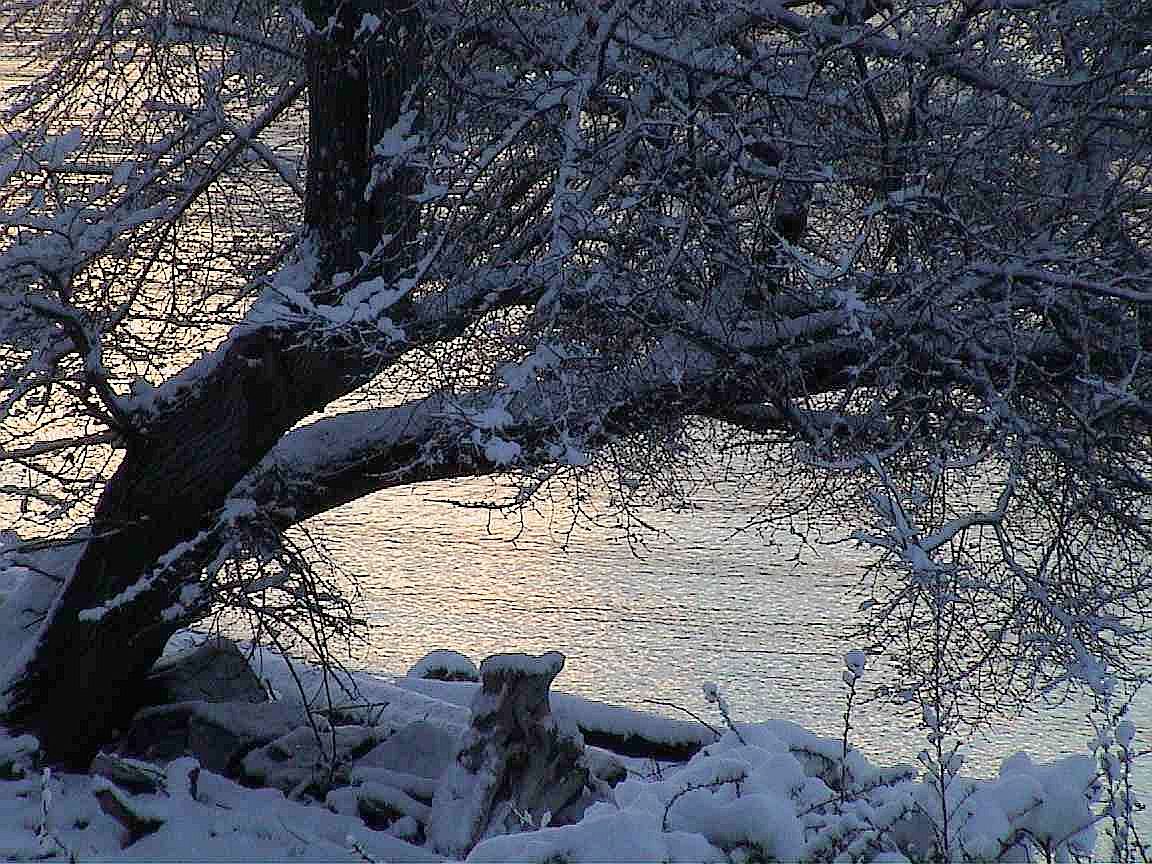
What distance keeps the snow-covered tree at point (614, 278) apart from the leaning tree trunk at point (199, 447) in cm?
1

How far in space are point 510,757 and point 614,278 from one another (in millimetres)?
2056

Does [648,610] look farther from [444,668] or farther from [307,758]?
[307,758]

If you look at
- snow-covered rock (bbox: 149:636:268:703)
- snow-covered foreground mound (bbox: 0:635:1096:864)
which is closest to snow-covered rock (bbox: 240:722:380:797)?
snow-covered rock (bbox: 149:636:268:703)

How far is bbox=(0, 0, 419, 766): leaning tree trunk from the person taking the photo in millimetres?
4516

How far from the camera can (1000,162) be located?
189 inches

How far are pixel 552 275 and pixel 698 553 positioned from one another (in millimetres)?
6378

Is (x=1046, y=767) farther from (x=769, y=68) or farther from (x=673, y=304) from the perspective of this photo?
(x=769, y=68)

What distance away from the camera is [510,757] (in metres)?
5.31

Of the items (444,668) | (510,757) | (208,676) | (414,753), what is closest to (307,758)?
(414,753)

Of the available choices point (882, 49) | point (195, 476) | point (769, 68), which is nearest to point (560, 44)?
point (769, 68)

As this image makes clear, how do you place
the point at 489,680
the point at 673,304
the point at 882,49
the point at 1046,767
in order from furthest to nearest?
the point at 489,680, the point at 673,304, the point at 882,49, the point at 1046,767

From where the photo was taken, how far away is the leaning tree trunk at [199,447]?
14.8 feet

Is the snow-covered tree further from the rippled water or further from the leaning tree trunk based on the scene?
the rippled water

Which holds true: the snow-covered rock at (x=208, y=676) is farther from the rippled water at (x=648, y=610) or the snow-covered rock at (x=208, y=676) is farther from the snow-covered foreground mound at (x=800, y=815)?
the snow-covered foreground mound at (x=800, y=815)
